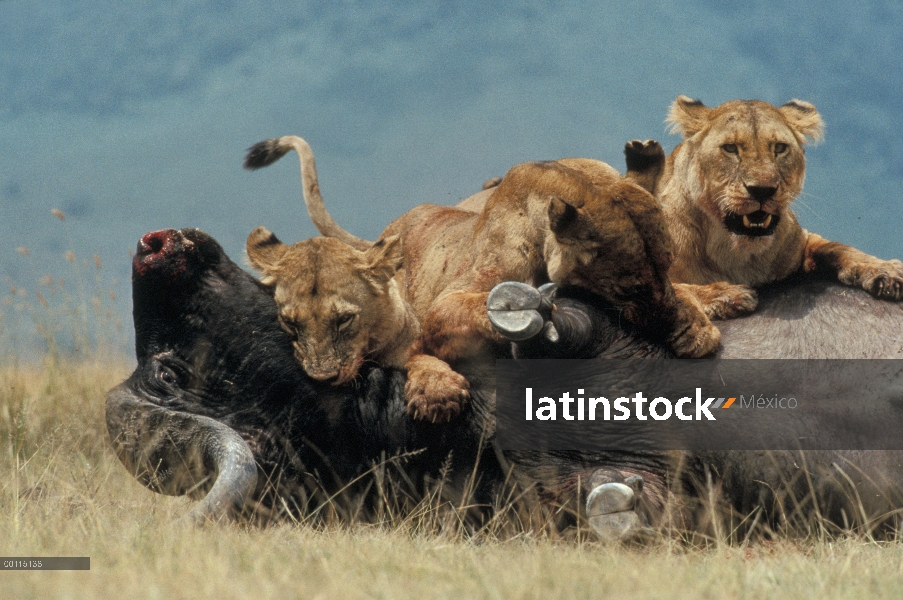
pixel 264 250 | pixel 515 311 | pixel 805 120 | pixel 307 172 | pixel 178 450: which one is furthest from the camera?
pixel 307 172

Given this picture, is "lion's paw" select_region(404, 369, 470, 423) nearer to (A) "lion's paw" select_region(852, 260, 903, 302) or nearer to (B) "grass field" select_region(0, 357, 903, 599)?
(B) "grass field" select_region(0, 357, 903, 599)

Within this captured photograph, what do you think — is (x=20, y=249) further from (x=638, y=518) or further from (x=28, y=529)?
(x=638, y=518)

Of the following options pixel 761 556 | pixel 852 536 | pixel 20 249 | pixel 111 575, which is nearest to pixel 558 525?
pixel 761 556

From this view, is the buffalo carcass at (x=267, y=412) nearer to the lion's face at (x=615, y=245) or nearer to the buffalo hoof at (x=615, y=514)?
the lion's face at (x=615, y=245)

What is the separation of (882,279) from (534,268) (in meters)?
1.64

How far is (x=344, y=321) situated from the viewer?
484cm

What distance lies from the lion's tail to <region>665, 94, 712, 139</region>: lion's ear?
2.17 meters

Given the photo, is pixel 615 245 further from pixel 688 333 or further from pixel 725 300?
pixel 725 300

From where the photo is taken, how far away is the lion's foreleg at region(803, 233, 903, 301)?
5.03m

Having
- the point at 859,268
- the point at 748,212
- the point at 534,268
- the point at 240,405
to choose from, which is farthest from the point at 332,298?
the point at 859,268

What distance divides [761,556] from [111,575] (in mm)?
Answer: 2360

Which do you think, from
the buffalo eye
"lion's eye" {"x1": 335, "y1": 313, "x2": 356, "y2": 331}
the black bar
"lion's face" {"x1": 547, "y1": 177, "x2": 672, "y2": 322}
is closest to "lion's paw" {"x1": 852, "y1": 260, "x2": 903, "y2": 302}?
"lion's face" {"x1": 547, "y1": 177, "x2": 672, "y2": 322}

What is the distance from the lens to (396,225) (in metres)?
6.98

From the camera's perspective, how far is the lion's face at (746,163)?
5.21 meters
